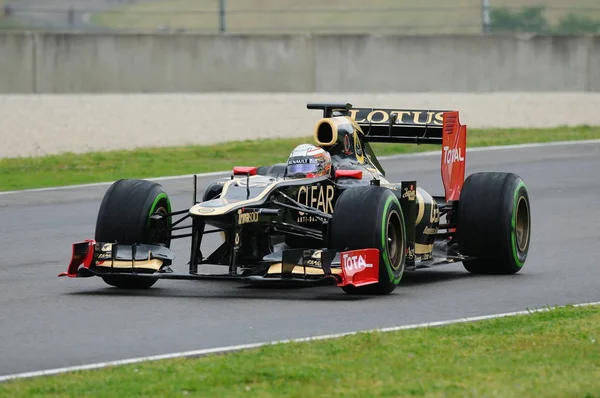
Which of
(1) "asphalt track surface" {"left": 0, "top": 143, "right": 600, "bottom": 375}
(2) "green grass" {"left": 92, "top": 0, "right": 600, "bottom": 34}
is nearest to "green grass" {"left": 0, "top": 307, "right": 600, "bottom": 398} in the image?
(1) "asphalt track surface" {"left": 0, "top": 143, "right": 600, "bottom": 375}

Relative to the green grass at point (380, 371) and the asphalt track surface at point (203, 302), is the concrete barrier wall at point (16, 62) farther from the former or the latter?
the green grass at point (380, 371)

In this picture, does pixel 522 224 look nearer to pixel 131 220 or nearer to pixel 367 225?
pixel 367 225

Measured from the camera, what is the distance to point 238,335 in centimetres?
953

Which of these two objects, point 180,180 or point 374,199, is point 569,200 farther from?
point 374,199

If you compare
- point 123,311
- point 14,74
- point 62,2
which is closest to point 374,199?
point 123,311

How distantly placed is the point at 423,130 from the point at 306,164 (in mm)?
2457

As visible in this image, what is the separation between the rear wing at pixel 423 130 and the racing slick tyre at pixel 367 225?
2572mm

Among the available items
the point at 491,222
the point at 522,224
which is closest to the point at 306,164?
the point at 491,222

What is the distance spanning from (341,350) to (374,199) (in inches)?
113

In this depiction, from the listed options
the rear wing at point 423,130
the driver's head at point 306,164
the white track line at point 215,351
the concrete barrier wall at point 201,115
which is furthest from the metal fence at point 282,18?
the white track line at point 215,351

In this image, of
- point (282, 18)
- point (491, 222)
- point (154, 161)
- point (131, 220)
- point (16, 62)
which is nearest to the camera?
point (131, 220)

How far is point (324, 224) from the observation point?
11.8 m

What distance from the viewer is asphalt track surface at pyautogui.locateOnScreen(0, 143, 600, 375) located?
9344mm

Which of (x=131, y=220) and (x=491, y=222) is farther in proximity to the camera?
(x=491, y=222)
